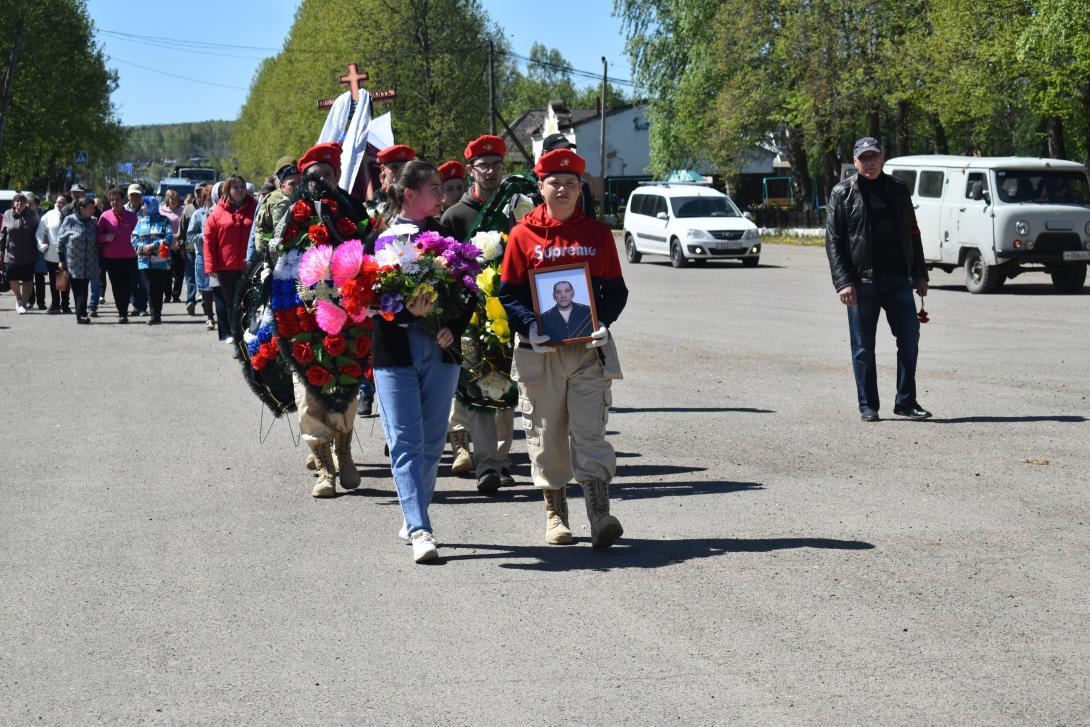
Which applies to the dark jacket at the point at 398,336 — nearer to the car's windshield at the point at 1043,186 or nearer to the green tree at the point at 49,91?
the car's windshield at the point at 1043,186

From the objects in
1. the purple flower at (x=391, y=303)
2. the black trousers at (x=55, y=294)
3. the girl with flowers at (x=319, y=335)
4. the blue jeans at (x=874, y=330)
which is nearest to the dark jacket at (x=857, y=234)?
the blue jeans at (x=874, y=330)

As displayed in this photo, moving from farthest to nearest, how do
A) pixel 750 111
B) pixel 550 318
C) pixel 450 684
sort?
pixel 750 111, pixel 550 318, pixel 450 684

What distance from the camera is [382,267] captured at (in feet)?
23.4

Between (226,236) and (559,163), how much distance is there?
9.36 m

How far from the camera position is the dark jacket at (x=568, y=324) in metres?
7.10

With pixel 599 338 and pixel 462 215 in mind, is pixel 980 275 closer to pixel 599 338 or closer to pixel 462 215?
pixel 462 215

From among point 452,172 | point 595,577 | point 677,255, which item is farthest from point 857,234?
point 677,255

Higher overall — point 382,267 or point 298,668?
point 382,267

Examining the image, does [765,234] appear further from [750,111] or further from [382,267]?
[382,267]

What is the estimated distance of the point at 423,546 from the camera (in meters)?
6.99

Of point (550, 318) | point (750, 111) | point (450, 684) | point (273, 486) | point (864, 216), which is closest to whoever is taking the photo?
point (450, 684)

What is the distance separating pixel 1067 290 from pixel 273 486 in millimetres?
17725

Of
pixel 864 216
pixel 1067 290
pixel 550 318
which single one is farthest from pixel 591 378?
pixel 1067 290

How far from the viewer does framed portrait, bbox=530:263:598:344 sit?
279 inches
